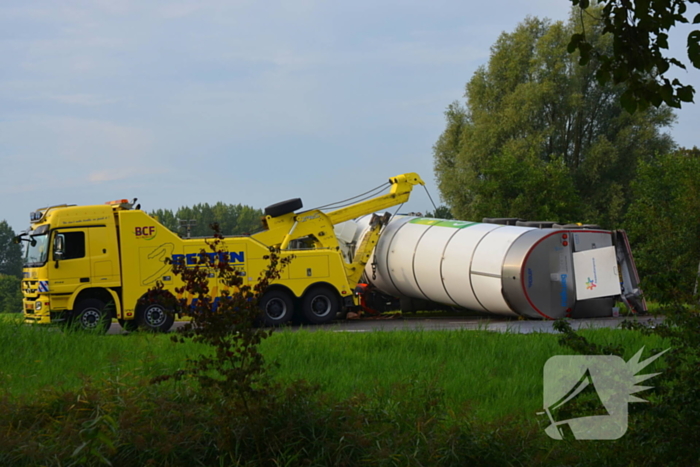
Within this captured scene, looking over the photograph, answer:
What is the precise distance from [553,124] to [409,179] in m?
23.1

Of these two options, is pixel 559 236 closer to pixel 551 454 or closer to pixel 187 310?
pixel 551 454

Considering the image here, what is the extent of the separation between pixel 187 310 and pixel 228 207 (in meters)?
78.1

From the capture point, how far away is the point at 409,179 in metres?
22.6

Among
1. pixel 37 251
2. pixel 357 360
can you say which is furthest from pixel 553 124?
pixel 357 360

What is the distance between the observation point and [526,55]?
1757 inches

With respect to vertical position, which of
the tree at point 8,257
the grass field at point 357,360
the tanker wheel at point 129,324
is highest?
the tree at point 8,257

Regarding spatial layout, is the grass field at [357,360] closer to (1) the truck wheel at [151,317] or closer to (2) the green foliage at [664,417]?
(2) the green foliage at [664,417]

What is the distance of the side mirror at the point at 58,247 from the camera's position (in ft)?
55.7

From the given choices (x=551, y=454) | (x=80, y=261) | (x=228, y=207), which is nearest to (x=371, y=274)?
(x=80, y=261)

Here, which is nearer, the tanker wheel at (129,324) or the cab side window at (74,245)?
the cab side window at (74,245)

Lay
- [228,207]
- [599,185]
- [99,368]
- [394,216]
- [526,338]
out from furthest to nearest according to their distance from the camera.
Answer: [228,207] < [599,185] < [394,216] < [526,338] < [99,368]

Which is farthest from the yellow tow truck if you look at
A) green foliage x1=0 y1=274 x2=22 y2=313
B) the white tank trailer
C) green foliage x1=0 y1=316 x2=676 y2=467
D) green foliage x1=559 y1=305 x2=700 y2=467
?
green foliage x1=0 y1=274 x2=22 y2=313

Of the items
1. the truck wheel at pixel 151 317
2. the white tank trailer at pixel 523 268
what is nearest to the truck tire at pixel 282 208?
the white tank trailer at pixel 523 268

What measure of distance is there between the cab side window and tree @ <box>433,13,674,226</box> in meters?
26.2
